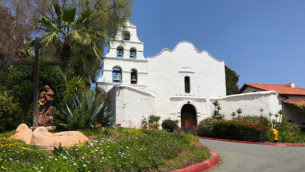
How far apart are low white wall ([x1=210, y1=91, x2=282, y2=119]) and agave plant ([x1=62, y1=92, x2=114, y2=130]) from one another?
477 inches

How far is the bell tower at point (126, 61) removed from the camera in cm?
1877

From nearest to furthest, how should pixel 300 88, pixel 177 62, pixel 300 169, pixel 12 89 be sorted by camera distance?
pixel 300 169
pixel 12 89
pixel 177 62
pixel 300 88

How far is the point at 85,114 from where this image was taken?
10.3 metres

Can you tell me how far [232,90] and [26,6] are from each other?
28.4 meters

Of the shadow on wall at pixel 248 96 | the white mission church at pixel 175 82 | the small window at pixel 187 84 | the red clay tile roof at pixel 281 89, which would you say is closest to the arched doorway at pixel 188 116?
the white mission church at pixel 175 82

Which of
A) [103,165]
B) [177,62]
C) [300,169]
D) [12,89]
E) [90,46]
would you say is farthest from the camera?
[177,62]

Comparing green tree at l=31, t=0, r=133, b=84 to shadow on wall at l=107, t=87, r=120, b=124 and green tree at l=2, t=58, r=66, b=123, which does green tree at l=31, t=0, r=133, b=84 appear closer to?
green tree at l=2, t=58, r=66, b=123

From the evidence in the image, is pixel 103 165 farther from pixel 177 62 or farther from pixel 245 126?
pixel 177 62

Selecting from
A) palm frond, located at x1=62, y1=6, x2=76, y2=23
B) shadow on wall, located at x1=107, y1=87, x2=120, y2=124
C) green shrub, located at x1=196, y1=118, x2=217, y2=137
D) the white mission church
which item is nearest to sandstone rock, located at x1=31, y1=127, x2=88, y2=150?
shadow on wall, located at x1=107, y1=87, x2=120, y2=124

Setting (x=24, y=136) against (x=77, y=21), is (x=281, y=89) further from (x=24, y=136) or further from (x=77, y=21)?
(x=24, y=136)

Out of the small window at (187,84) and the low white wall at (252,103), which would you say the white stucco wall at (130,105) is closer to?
the small window at (187,84)

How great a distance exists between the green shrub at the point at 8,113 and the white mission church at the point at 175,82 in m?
6.69

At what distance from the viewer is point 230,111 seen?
66.2 ft

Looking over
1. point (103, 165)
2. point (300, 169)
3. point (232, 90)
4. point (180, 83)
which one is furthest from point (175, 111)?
point (232, 90)
